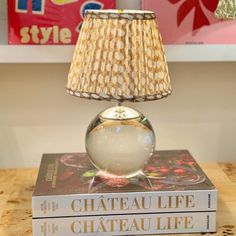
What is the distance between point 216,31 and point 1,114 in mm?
603

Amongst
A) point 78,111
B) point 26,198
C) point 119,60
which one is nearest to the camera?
point 119,60

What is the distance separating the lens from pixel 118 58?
94 cm

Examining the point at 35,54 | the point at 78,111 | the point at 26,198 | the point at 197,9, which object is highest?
the point at 197,9

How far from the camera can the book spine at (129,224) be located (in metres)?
0.97

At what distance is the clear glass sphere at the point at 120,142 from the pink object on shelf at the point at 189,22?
0.28 metres

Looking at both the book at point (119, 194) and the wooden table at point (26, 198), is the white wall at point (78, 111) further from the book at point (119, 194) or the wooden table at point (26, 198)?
the book at point (119, 194)

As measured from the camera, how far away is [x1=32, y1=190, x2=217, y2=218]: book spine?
3.15 ft

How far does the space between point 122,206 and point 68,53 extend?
16.6 inches

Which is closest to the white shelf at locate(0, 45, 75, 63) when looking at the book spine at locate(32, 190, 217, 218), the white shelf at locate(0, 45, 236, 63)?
the white shelf at locate(0, 45, 236, 63)

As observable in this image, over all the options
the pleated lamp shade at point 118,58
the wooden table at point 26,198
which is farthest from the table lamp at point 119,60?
the wooden table at point 26,198

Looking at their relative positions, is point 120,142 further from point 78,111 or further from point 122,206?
point 78,111

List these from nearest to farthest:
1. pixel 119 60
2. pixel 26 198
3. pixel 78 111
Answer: pixel 119 60
pixel 26 198
pixel 78 111

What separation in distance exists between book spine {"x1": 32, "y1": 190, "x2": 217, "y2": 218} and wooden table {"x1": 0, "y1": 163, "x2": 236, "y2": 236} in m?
0.06

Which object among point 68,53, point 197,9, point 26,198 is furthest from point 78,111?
point 197,9
